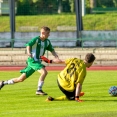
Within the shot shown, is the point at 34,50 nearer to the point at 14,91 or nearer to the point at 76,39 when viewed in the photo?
the point at 14,91

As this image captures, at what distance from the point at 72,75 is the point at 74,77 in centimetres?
7

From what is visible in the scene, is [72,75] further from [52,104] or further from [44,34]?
[44,34]

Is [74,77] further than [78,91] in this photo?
Yes

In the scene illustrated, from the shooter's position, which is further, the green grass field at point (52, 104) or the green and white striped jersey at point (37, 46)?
the green and white striped jersey at point (37, 46)

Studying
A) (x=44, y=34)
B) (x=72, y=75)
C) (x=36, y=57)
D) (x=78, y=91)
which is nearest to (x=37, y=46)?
(x=36, y=57)

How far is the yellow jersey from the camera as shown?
12312 millimetres

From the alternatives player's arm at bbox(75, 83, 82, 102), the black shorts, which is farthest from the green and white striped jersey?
player's arm at bbox(75, 83, 82, 102)

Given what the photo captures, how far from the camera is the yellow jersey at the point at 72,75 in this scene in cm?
1231

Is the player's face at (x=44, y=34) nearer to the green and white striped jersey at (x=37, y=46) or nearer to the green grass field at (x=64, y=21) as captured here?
the green and white striped jersey at (x=37, y=46)

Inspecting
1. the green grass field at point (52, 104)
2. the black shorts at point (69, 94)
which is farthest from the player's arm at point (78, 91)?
the black shorts at point (69, 94)

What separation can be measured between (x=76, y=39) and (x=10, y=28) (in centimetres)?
450

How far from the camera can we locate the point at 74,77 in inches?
489

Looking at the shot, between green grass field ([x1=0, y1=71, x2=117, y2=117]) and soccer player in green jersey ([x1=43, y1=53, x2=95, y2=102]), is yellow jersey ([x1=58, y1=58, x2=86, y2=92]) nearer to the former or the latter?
soccer player in green jersey ([x1=43, y1=53, x2=95, y2=102])

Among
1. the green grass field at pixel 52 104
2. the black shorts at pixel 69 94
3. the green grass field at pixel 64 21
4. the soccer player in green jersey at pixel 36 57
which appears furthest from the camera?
the green grass field at pixel 64 21
